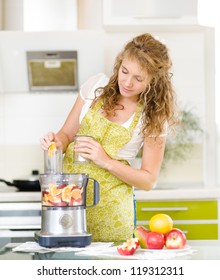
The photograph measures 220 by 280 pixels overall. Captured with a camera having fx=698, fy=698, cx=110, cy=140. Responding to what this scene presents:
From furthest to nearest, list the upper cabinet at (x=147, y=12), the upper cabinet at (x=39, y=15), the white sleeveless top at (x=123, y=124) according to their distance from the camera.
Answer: the upper cabinet at (x=39, y=15), the upper cabinet at (x=147, y=12), the white sleeveless top at (x=123, y=124)

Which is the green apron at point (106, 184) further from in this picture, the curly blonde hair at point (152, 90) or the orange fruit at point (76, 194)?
the orange fruit at point (76, 194)

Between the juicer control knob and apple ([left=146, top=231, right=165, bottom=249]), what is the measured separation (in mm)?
276

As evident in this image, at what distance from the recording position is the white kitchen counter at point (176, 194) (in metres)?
4.06

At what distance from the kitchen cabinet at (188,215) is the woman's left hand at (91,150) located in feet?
4.66

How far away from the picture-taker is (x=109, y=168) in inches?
107

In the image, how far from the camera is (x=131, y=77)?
2.68m

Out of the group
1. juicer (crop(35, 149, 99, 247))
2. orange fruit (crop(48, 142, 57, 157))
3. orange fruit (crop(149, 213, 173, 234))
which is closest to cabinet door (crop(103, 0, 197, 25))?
orange fruit (crop(48, 142, 57, 157))

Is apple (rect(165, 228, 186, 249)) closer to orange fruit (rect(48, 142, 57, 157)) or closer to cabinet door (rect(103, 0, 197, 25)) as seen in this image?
orange fruit (rect(48, 142, 57, 157))

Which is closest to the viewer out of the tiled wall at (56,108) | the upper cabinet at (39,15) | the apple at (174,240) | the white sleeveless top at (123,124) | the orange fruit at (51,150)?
the apple at (174,240)

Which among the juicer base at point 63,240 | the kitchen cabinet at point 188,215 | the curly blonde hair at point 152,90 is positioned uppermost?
the curly blonde hair at point 152,90

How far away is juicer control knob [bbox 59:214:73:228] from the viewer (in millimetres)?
2365

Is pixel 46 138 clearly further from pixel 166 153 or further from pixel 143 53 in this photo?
pixel 166 153

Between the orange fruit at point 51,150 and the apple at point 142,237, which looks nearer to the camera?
the apple at point 142,237

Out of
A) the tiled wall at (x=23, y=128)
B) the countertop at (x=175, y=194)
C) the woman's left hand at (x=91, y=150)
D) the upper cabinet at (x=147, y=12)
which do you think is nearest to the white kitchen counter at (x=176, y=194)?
the countertop at (x=175, y=194)
